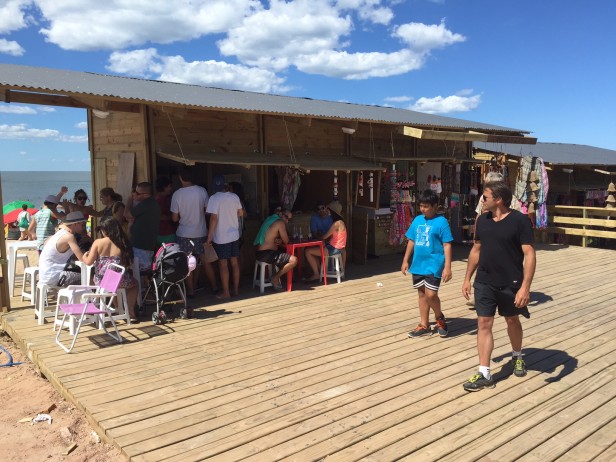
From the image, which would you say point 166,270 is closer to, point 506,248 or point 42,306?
point 42,306

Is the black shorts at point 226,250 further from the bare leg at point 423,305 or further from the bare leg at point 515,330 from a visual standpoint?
the bare leg at point 515,330

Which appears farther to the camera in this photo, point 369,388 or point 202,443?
point 369,388

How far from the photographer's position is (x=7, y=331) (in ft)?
18.9

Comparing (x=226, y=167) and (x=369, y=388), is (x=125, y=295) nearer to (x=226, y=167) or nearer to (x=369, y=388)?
(x=369, y=388)

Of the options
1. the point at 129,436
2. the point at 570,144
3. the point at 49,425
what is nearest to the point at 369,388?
the point at 129,436

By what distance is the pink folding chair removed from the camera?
481cm

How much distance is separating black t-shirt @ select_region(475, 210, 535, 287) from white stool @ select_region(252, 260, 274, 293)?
3924mm

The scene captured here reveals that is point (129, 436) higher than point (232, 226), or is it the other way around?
point (232, 226)

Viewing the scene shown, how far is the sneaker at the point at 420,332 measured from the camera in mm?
5426

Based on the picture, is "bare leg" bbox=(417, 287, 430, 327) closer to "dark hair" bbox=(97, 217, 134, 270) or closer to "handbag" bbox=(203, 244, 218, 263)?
"handbag" bbox=(203, 244, 218, 263)

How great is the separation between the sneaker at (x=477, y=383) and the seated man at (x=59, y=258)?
4379 millimetres

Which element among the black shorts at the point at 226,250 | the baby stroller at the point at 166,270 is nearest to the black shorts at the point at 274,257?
the black shorts at the point at 226,250

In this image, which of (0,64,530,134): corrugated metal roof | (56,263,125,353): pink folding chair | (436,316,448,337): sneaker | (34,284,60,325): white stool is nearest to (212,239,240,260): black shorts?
(56,263,125,353): pink folding chair

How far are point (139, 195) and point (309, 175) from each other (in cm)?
439
